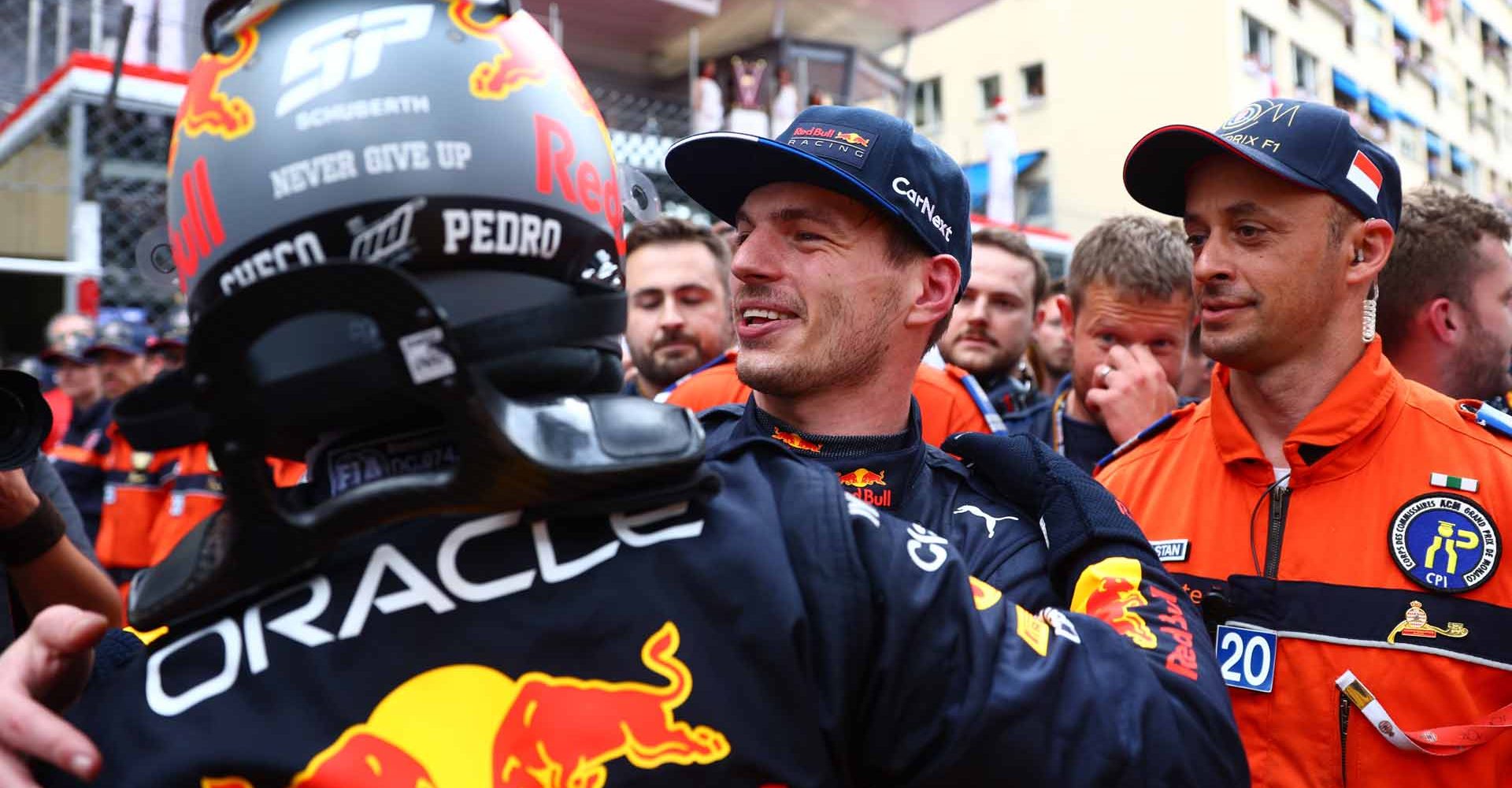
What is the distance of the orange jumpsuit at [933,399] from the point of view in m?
3.47

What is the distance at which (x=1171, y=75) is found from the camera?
16.5 m

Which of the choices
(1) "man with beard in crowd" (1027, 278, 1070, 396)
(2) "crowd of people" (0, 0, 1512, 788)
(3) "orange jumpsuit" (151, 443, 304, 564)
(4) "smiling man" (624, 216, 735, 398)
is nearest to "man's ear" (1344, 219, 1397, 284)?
(2) "crowd of people" (0, 0, 1512, 788)

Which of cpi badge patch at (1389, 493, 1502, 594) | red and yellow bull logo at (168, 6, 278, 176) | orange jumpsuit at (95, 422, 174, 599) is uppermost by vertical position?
red and yellow bull logo at (168, 6, 278, 176)

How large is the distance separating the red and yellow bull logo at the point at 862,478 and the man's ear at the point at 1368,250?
3.51ft

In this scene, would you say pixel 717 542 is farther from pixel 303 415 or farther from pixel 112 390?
pixel 112 390

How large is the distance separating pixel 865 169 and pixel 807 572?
3.77ft

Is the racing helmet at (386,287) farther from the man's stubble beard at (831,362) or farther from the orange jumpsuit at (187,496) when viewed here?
the orange jumpsuit at (187,496)

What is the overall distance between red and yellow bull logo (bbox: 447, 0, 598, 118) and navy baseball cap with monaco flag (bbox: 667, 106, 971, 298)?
0.82 meters

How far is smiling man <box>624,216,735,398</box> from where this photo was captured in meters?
4.43

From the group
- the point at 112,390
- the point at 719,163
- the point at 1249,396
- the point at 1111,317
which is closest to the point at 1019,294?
the point at 1111,317

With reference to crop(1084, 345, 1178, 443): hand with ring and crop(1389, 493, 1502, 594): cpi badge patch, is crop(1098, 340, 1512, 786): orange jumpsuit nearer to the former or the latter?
crop(1389, 493, 1502, 594): cpi badge patch

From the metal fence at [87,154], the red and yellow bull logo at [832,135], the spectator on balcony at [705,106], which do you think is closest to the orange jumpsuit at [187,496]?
the metal fence at [87,154]

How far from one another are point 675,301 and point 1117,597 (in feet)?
10.2

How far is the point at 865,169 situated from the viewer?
2.15 metres
